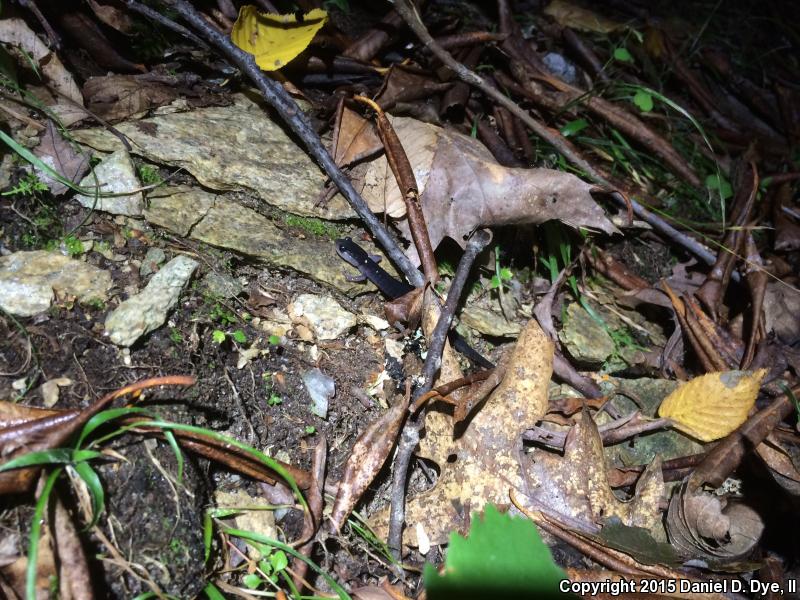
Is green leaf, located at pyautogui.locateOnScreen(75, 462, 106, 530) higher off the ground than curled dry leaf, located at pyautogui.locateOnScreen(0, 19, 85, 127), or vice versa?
curled dry leaf, located at pyautogui.locateOnScreen(0, 19, 85, 127)

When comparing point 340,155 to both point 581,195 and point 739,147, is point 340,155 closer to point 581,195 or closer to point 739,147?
point 581,195

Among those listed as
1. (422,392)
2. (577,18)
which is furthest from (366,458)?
(577,18)

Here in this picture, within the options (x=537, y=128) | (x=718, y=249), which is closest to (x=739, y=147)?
(x=718, y=249)

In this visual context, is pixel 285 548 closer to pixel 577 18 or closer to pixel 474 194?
pixel 474 194

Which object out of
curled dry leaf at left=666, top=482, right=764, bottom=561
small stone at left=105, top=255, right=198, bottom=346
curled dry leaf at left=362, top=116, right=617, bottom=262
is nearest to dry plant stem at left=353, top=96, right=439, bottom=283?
curled dry leaf at left=362, top=116, right=617, bottom=262

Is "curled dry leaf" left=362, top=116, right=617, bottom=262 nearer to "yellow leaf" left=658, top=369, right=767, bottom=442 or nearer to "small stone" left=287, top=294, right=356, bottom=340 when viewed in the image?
"small stone" left=287, top=294, right=356, bottom=340

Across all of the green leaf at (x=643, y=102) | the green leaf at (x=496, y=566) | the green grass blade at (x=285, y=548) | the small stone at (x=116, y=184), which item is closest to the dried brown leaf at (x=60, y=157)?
the small stone at (x=116, y=184)

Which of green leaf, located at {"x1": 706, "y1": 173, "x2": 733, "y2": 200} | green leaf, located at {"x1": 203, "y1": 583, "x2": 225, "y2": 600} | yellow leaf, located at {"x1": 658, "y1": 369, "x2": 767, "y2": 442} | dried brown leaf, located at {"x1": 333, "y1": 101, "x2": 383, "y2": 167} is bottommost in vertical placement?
yellow leaf, located at {"x1": 658, "y1": 369, "x2": 767, "y2": 442}
